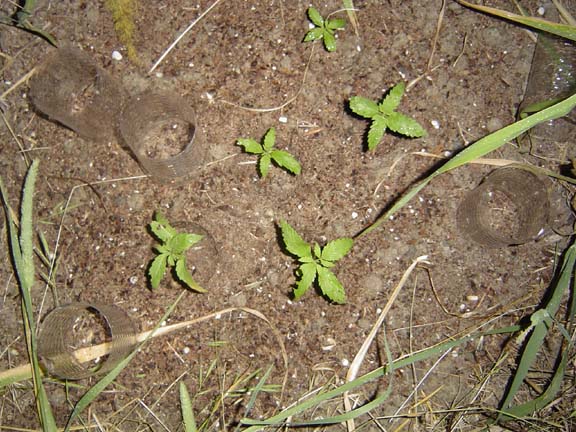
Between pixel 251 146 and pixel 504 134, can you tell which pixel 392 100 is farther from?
pixel 251 146

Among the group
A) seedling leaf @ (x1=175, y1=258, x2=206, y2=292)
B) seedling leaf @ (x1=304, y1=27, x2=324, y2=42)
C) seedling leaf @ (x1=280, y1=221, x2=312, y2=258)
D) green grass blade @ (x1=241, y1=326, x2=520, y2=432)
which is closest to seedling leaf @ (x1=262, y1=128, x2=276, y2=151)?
seedling leaf @ (x1=280, y1=221, x2=312, y2=258)

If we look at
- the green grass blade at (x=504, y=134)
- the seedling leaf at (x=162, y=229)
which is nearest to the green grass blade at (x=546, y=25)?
the green grass blade at (x=504, y=134)

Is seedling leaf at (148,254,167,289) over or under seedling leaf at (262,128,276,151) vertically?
under

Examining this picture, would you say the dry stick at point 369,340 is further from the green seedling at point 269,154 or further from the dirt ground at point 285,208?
the green seedling at point 269,154

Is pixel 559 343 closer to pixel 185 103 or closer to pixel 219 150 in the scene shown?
pixel 219 150

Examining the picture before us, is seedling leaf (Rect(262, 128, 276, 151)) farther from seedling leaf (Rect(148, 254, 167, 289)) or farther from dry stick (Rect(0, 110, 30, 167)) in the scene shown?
dry stick (Rect(0, 110, 30, 167))

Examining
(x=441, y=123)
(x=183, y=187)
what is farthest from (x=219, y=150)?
(x=441, y=123)
